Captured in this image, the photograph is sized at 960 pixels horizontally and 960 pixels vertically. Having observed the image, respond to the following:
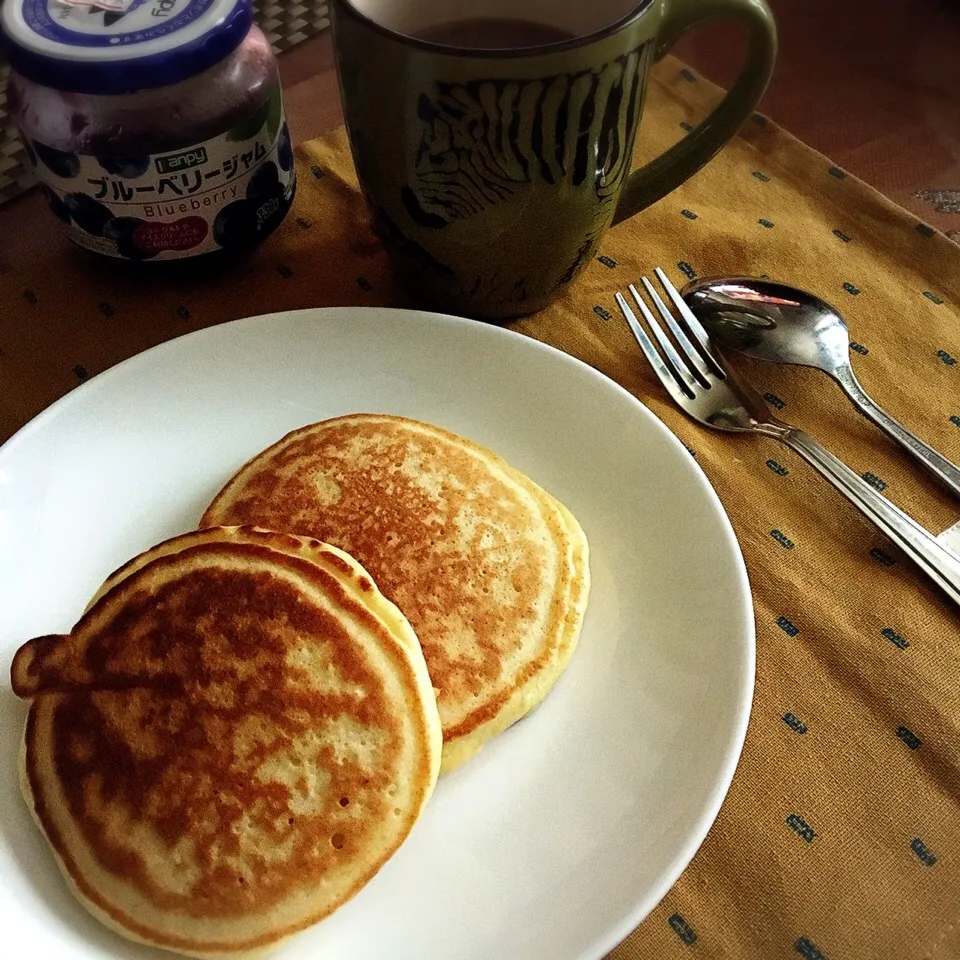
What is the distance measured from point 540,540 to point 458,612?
11cm

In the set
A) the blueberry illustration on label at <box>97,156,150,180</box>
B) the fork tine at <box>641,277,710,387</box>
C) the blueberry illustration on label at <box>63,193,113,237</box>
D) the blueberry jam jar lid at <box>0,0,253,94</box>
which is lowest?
the blueberry illustration on label at <box>63,193,113,237</box>

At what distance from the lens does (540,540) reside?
807mm

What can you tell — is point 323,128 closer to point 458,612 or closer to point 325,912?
point 458,612

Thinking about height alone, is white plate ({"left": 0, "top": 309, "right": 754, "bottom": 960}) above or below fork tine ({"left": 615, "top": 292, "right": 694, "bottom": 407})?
below

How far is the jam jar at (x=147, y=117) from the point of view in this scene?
33.7 inches

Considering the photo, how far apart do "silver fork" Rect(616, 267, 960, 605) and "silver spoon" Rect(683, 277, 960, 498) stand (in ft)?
0.08

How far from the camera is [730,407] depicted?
3.23 ft

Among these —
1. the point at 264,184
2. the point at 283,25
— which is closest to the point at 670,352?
the point at 264,184

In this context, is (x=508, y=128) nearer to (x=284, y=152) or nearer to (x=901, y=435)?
(x=284, y=152)

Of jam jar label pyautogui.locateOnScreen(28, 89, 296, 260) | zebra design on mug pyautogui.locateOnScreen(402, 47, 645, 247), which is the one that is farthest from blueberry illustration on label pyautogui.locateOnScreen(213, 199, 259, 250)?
zebra design on mug pyautogui.locateOnScreen(402, 47, 645, 247)

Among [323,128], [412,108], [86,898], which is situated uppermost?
[412,108]

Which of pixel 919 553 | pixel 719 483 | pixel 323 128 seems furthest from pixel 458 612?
pixel 323 128

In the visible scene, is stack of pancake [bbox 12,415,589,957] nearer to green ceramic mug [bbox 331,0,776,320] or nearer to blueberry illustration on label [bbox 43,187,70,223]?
green ceramic mug [bbox 331,0,776,320]

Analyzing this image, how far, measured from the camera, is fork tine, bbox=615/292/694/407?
1.00 meters
